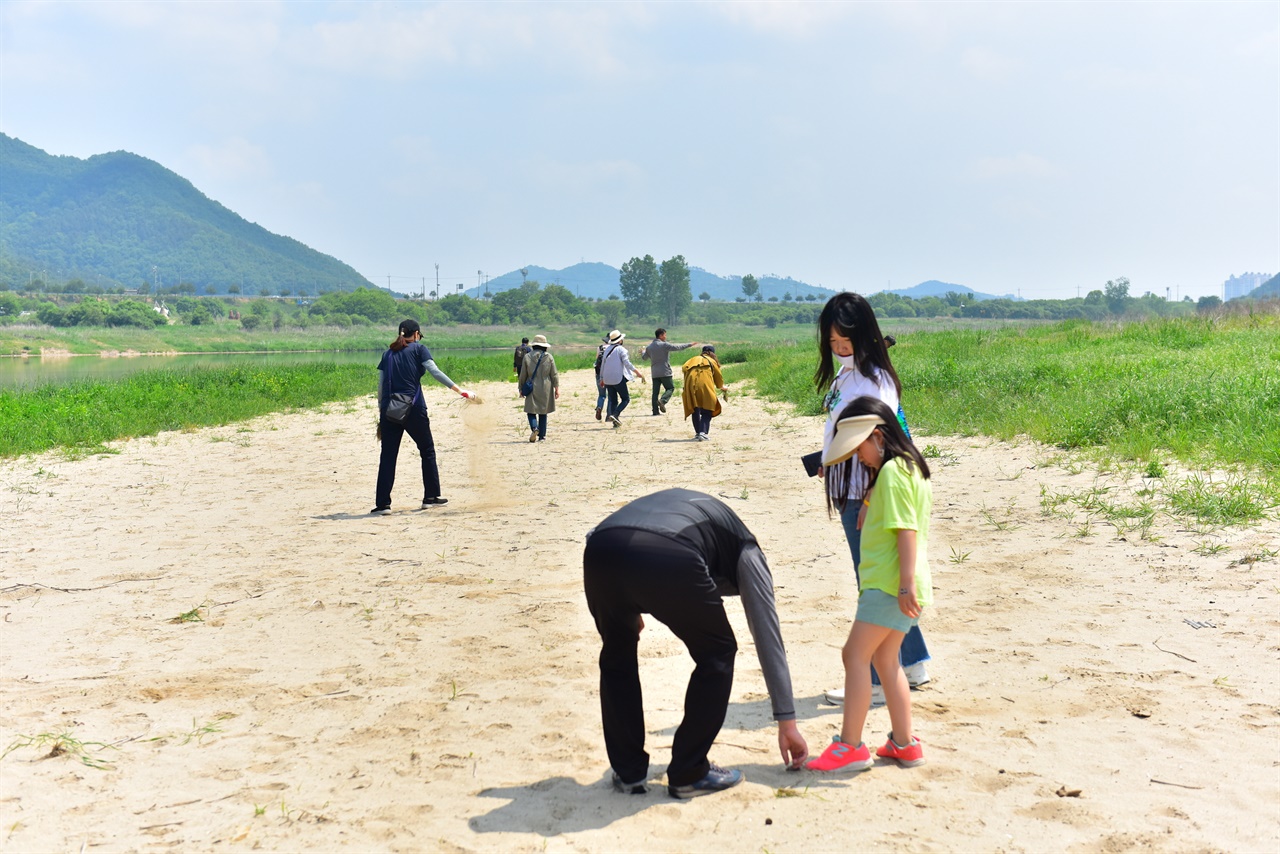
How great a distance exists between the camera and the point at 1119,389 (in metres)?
13.2

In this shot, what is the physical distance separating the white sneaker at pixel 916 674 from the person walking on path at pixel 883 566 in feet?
3.09

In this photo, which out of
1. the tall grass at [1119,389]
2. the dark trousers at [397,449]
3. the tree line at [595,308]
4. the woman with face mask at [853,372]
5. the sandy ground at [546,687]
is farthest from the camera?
the tree line at [595,308]

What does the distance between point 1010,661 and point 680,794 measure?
256cm

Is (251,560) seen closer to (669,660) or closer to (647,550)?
(669,660)

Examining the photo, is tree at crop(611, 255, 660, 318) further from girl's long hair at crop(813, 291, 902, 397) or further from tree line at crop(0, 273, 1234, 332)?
girl's long hair at crop(813, 291, 902, 397)

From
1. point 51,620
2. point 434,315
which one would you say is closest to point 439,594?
point 51,620

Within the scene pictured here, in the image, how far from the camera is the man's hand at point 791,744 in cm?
387

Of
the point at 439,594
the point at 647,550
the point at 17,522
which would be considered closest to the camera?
the point at 647,550

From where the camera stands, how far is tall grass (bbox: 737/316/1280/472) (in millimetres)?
10438

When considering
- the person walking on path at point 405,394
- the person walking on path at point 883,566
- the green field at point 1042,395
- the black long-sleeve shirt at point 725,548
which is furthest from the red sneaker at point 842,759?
the person walking on path at point 405,394

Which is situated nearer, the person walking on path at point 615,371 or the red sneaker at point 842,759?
the red sneaker at point 842,759

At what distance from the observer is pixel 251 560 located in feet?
27.9

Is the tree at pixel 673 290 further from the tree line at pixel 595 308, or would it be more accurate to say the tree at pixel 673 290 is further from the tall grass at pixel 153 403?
the tall grass at pixel 153 403

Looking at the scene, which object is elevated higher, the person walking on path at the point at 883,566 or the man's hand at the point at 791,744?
the person walking on path at the point at 883,566
